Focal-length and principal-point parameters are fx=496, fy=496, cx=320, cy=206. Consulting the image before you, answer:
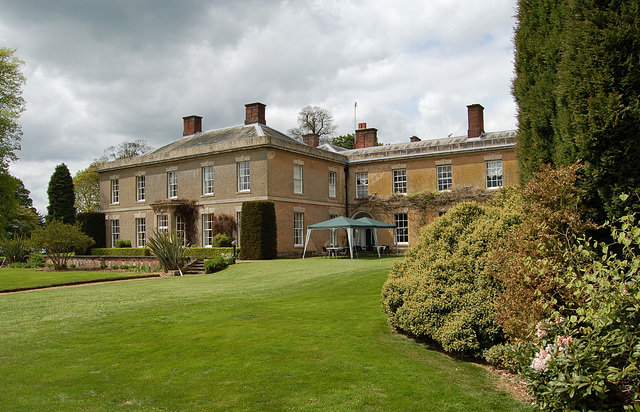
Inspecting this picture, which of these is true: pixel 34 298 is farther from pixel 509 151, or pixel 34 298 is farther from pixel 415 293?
pixel 509 151

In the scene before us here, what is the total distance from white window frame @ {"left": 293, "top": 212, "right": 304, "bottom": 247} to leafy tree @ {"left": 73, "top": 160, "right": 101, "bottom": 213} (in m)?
35.4

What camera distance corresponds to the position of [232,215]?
90.1 feet

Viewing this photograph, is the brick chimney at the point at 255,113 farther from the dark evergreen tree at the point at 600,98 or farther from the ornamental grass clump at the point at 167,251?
the dark evergreen tree at the point at 600,98

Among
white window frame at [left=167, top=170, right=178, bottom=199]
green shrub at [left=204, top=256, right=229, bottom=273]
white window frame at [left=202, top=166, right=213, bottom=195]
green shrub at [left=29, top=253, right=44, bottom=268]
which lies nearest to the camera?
green shrub at [left=204, top=256, right=229, bottom=273]

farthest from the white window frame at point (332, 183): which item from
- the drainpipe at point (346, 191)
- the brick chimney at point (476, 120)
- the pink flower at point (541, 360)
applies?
the pink flower at point (541, 360)

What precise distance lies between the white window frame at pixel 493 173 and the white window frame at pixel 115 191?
79.6 feet

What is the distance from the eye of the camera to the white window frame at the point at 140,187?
107 feet

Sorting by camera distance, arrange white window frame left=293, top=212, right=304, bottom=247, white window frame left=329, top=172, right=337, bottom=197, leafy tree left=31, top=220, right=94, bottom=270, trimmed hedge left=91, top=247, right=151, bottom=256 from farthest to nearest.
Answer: white window frame left=329, top=172, right=337, bottom=197 < trimmed hedge left=91, top=247, right=151, bottom=256 < white window frame left=293, top=212, right=304, bottom=247 < leafy tree left=31, top=220, right=94, bottom=270

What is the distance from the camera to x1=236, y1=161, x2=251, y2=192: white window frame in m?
27.1

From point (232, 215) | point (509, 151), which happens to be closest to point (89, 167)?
point (232, 215)

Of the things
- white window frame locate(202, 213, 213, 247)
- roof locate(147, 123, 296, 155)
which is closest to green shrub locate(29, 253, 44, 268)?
white window frame locate(202, 213, 213, 247)

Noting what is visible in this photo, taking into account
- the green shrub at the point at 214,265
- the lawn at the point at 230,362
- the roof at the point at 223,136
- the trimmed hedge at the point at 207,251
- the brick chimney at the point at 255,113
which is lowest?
the lawn at the point at 230,362

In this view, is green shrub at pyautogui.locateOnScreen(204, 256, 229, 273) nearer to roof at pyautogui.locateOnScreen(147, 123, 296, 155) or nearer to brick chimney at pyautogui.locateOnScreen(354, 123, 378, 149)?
roof at pyautogui.locateOnScreen(147, 123, 296, 155)

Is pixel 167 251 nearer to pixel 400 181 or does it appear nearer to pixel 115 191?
pixel 400 181
